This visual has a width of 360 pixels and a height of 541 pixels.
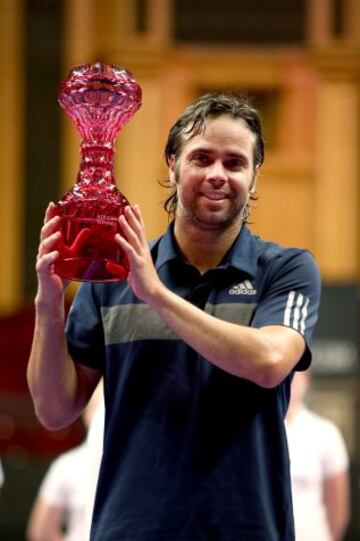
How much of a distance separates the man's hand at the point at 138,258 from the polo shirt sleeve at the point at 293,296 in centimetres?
24

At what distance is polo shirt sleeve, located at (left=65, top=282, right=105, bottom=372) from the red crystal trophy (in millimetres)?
195

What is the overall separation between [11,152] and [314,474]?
4.19 metres

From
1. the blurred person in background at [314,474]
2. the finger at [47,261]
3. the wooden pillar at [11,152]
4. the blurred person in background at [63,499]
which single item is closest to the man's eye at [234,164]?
the finger at [47,261]

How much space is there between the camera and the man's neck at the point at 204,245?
2.24m

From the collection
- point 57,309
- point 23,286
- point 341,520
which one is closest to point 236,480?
point 57,309

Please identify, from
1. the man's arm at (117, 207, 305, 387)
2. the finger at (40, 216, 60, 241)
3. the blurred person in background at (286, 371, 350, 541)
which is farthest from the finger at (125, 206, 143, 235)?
the blurred person in background at (286, 371, 350, 541)

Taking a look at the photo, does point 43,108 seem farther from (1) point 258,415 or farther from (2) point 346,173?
(1) point 258,415

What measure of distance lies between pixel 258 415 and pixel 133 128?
604 centimetres

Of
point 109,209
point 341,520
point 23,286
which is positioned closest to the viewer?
point 109,209

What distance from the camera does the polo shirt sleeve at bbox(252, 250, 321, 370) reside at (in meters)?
2.15

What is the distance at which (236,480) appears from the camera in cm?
208

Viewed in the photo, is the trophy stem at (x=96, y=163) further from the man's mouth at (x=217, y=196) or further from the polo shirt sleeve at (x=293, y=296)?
the polo shirt sleeve at (x=293, y=296)

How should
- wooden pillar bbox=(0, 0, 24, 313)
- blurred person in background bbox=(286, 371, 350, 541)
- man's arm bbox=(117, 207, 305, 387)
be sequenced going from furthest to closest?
1. wooden pillar bbox=(0, 0, 24, 313)
2. blurred person in background bbox=(286, 371, 350, 541)
3. man's arm bbox=(117, 207, 305, 387)

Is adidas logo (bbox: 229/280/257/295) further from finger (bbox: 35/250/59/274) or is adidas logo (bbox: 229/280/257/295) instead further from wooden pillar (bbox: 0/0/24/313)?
wooden pillar (bbox: 0/0/24/313)
